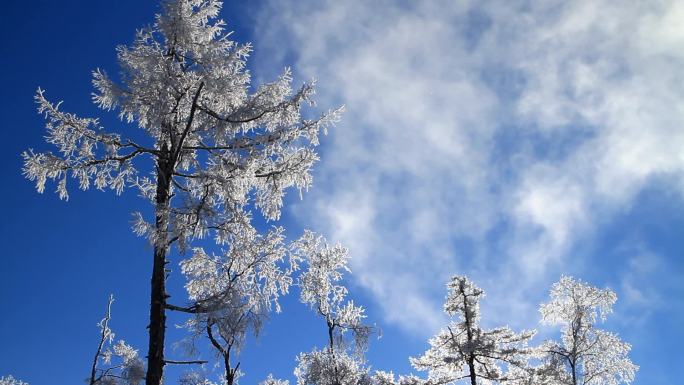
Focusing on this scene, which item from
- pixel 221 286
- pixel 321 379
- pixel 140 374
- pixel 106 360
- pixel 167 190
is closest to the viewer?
pixel 167 190

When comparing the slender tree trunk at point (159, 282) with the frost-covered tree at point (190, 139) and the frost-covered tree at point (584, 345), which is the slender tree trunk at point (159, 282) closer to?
the frost-covered tree at point (190, 139)

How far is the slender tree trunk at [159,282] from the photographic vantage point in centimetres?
808

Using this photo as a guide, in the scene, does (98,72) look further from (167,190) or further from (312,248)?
(312,248)

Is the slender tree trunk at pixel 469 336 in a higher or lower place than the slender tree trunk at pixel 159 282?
higher

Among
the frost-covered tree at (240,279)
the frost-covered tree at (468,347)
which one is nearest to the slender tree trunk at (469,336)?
the frost-covered tree at (468,347)

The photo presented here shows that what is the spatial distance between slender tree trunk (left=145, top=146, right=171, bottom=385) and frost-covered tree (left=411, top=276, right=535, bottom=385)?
1310cm

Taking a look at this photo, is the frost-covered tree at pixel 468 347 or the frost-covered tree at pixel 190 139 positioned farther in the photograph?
the frost-covered tree at pixel 468 347

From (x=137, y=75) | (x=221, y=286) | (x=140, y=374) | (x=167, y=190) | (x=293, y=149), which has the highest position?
(x=137, y=75)

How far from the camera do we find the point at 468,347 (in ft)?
62.2

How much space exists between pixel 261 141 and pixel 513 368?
49.8 ft

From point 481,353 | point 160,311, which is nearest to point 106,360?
point 160,311

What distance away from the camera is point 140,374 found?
11.8 meters

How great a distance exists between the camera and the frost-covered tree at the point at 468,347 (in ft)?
62.8

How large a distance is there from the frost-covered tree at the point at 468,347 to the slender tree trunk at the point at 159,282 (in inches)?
516
